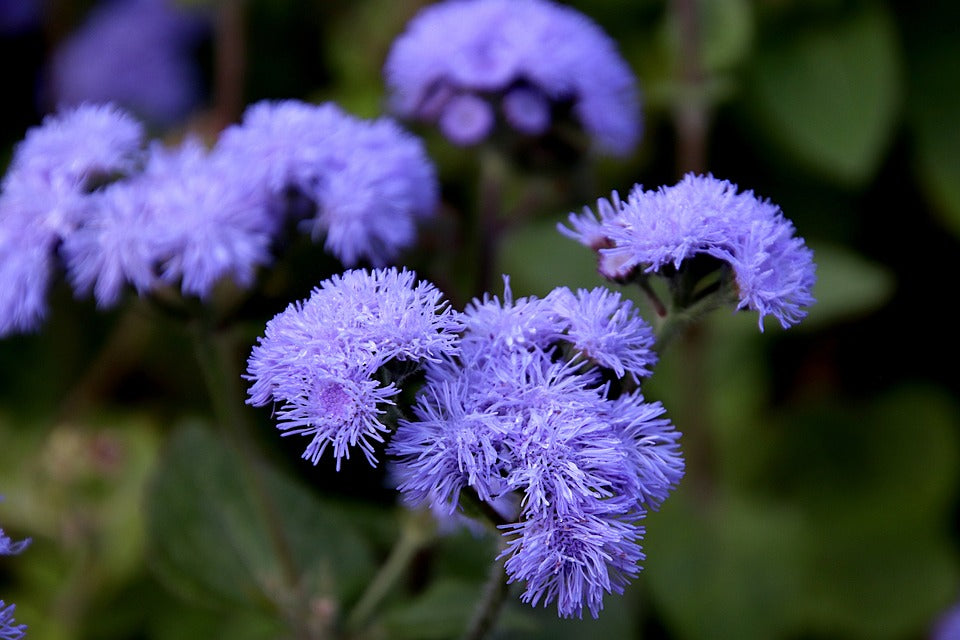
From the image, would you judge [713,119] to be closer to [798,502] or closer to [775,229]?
[798,502]

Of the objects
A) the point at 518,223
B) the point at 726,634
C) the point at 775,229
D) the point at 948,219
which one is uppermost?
the point at 948,219

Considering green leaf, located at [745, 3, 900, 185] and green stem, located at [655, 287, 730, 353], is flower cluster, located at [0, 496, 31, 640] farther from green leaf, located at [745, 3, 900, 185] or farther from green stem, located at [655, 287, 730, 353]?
green leaf, located at [745, 3, 900, 185]

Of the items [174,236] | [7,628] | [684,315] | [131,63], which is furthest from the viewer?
[131,63]

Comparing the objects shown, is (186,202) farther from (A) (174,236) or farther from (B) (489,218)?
(B) (489,218)

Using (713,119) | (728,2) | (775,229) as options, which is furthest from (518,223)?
(775,229)

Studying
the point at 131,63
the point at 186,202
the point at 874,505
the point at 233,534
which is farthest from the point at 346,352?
the point at 131,63
